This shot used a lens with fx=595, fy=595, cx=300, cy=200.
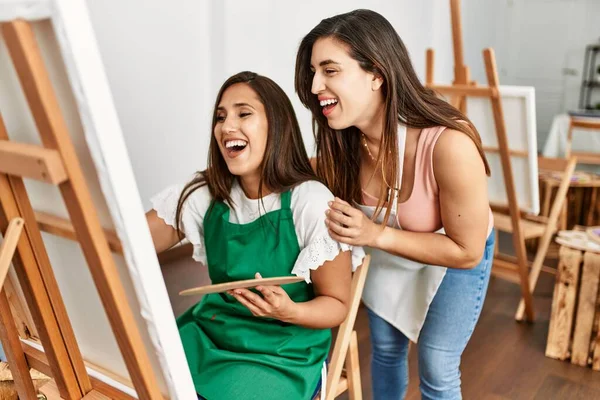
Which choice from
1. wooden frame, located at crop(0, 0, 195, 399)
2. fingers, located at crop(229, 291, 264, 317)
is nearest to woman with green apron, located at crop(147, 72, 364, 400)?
fingers, located at crop(229, 291, 264, 317)

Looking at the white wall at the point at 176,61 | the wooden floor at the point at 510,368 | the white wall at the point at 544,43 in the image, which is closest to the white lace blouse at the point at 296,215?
the white wall at the point at 176,61

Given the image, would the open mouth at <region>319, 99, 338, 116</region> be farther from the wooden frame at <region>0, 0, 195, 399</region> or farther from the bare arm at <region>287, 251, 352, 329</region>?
the wooden frame at <region>0, 0, 195, 399</region>

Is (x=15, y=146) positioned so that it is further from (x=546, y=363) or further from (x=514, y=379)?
(x=546, y=363)

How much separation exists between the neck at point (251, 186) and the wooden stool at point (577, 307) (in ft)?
5.18

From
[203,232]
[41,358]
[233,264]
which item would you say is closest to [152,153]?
[203,232]

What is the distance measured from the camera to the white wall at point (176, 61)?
210cm

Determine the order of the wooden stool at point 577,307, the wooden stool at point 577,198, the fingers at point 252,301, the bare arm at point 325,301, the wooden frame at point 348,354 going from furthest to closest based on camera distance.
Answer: the wooden stool at point 577,198
the wooden stool at point 577,307
the wooden frame at point 348,354
the bare arm at point 325,301
the fingers at point 252,301

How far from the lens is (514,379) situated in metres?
2.33

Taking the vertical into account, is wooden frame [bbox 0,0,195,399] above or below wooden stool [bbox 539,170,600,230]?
above

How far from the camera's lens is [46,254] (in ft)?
3.36

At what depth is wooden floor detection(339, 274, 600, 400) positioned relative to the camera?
2.24m

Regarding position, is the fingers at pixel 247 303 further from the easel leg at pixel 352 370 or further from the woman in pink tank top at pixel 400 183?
the easel leg at pixel 352 370

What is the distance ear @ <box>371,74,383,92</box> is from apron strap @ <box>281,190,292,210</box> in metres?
0.30

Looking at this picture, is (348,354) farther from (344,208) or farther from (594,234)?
(594,234)
